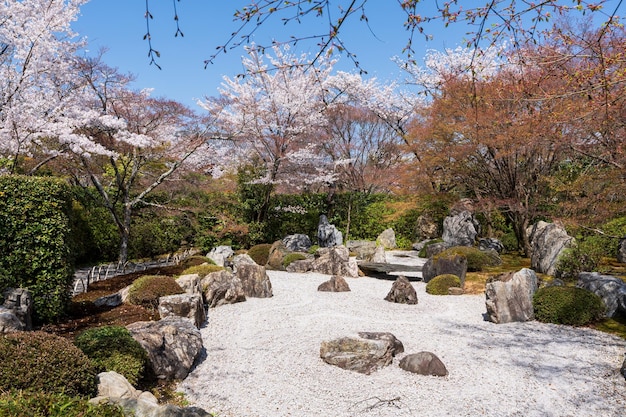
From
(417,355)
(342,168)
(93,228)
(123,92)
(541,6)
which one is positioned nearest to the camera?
A: (541,6)

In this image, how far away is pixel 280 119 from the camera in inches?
802

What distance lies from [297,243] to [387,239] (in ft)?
16.5

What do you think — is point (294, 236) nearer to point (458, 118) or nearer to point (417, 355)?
point (458, 118)

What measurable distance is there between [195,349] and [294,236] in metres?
13.7

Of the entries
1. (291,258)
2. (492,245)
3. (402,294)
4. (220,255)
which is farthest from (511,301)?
(220,255)

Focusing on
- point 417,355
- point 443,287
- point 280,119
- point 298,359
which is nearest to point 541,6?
point 417,355

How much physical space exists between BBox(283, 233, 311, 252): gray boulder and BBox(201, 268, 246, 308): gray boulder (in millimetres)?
8920

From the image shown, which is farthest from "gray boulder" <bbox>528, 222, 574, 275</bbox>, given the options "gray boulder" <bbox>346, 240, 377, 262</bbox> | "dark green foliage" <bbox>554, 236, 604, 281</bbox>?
"gray boulder" <bbox>346, 240, 377, 262</bbox>

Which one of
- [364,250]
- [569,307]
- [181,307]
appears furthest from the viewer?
[364,250]

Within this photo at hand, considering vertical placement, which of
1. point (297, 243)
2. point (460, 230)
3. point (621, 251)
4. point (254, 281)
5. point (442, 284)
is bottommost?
point (442, 284)

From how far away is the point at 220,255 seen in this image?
16.8 metres

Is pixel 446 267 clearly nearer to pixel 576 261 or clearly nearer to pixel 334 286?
pixel 576 261

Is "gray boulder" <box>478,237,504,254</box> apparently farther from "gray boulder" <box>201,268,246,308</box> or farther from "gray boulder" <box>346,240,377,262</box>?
"gray boulder" <box>201,268,246,308</box>

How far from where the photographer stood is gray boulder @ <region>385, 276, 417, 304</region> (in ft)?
37.1
